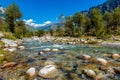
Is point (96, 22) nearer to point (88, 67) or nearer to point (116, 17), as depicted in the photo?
point (116, 17)

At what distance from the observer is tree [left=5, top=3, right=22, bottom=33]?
60750 mm

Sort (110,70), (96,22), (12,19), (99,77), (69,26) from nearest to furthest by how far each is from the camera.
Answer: (99,77) → (110,70) → (96,22) → (12,19) → (69,26)

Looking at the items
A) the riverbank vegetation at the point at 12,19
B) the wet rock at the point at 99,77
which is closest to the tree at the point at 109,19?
the riverbank vegetation at the point at 12,19

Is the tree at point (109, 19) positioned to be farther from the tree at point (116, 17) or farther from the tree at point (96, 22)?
the tree at point (96, 22)

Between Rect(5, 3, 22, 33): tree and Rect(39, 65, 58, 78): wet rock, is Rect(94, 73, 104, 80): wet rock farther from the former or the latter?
Rect(5, 3, 22, 33): tree

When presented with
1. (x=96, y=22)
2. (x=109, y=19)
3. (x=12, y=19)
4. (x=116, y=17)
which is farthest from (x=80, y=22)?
(x=12, y=19)

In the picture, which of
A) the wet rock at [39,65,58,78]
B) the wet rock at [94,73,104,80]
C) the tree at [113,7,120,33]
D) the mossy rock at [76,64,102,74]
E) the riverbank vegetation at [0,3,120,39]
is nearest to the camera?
the wet rock at [94,73,104,80]

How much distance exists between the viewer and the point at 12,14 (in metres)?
61.6

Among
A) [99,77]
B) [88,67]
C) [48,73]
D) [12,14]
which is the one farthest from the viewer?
[12,14]

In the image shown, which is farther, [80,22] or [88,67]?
[80,22]

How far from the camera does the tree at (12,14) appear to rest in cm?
6075

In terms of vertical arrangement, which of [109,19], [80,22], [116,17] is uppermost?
[116,17]

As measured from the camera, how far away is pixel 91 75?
8523 mm

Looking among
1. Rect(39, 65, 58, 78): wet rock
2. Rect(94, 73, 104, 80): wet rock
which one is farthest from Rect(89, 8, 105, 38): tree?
Rect(39, 65, 58, 78): wet rock
